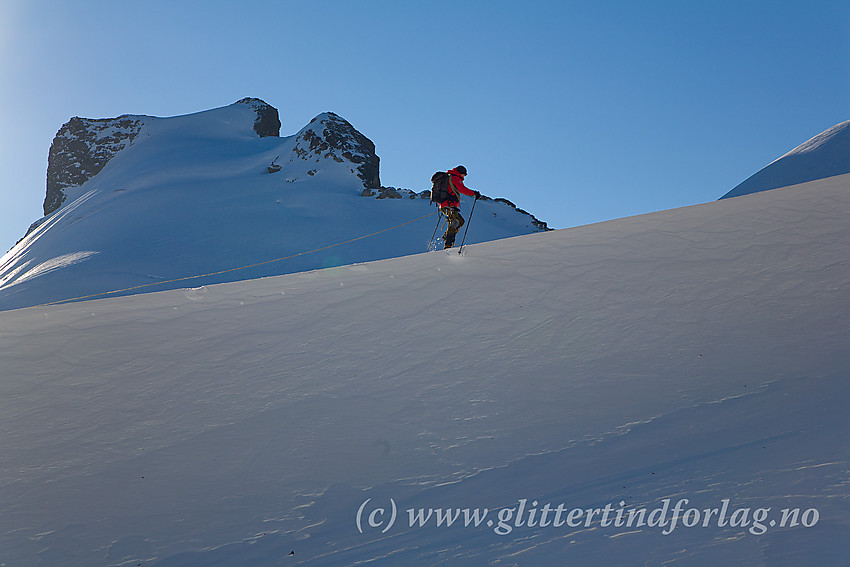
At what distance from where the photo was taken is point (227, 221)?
38.7m

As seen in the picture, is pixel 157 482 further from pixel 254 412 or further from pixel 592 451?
pixel 592 451

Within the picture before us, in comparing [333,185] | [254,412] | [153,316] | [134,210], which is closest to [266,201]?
[333,185]

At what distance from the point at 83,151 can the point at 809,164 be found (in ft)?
294

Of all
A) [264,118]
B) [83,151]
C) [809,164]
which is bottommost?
[809,164]

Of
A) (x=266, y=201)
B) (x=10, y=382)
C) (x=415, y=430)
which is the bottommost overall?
(x=415, y=430)

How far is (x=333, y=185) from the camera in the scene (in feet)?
157

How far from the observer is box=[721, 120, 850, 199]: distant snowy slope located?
1577 inches

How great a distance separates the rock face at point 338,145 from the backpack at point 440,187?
40.2 meters

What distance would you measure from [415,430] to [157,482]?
5.93 feet

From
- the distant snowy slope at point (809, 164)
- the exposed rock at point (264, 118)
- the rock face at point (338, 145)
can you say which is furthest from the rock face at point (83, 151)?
the distant snowy slope at point (809, 164)

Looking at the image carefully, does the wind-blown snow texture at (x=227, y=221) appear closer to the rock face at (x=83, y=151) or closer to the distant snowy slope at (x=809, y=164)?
the distant snowy slope at (x=809, y=164)

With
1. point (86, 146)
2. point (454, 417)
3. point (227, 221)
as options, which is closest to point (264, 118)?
point (86, 146)

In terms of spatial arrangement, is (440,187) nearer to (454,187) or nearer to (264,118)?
(454,187)

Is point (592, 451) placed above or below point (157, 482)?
below
